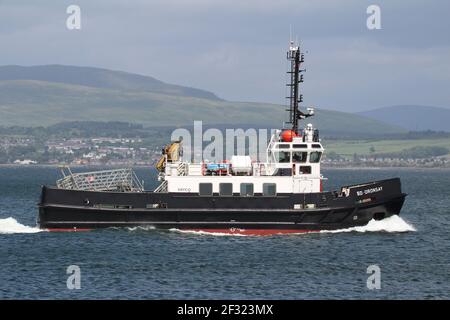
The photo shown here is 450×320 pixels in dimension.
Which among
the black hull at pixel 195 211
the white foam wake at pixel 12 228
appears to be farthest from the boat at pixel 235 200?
the white foam wake at pixel 12 228

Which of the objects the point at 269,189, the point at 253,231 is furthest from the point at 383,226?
the point at 253,231

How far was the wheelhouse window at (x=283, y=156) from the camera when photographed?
50.6 meters

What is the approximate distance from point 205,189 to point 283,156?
450cm

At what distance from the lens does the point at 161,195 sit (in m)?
49.0

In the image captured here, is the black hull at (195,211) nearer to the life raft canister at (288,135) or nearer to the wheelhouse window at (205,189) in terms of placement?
the wheelhouse window at (205,189)

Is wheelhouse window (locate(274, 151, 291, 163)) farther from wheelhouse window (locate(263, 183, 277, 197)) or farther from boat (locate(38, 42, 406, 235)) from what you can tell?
wheelhouse window (locate(263, 183, 277, 197))

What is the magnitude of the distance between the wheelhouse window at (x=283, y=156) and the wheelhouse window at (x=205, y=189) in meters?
3.93

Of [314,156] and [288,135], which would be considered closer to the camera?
[314,156]

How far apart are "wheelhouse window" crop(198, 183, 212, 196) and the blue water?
7.36 ft

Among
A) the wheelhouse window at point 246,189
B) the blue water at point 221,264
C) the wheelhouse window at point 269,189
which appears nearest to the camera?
the blue water at point 221,264

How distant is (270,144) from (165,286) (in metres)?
15.9

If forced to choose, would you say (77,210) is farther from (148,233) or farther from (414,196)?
(414,196)

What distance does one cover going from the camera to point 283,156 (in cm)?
5066

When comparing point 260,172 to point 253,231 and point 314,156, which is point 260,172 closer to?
point 314,156
